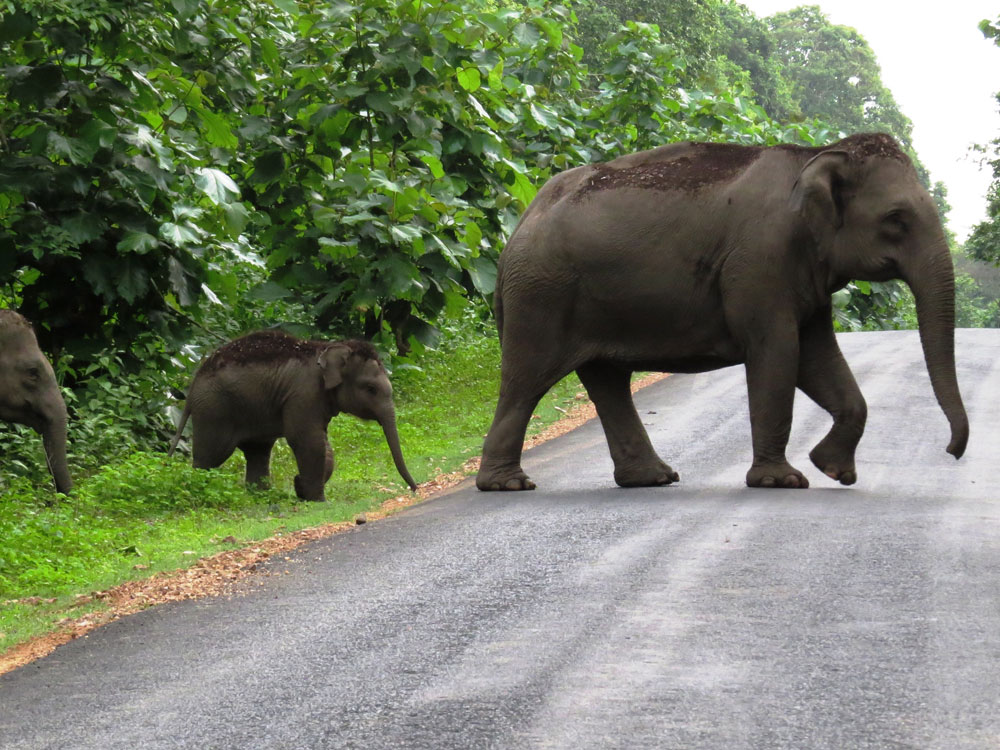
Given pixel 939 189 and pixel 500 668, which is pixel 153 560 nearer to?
pixel 500 668

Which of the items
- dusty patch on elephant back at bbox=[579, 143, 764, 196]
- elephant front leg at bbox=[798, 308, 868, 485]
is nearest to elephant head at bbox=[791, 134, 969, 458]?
elephant front leg at bbox=[798, 308, 868, 485]

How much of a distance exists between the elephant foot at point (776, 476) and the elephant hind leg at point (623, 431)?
2.78 ft

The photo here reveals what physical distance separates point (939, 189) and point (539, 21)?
65.4 m

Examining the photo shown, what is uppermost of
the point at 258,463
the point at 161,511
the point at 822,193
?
the point at 822,193

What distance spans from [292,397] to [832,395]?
4118 millimetres

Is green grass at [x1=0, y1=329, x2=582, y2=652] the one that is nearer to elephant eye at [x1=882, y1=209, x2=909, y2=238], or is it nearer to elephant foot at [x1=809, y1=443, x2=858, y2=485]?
elephant foot at [x1=809, y1=443, x2=858, y2=485]

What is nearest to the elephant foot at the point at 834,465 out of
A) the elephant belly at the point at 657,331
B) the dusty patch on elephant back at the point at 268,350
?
the elephant belly at the point at 657,331

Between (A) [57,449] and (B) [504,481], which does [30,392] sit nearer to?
(A) [57,449]

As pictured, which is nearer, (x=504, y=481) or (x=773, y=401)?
(x=773, y=401)

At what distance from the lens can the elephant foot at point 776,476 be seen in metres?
10.5

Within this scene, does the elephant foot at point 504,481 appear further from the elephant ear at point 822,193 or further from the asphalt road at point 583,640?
the elephant ear at point 822,193

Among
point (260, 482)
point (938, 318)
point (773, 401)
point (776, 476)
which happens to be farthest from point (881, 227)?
point (260, 482)

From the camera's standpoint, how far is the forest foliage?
40.9 ft

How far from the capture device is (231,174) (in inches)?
636
